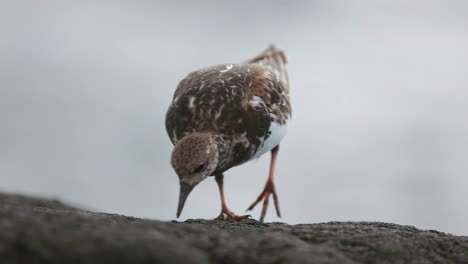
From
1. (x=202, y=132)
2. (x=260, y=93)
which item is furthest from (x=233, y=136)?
(x=260, y=93)

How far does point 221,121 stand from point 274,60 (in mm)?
2825

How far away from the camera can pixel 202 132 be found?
5.33 m

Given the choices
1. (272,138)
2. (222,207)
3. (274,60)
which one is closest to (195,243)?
(272,138)

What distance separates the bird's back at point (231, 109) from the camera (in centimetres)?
543

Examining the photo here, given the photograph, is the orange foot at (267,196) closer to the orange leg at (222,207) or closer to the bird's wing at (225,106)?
the orange leg at (222,207)

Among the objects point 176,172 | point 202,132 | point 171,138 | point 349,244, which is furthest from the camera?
point 171,138

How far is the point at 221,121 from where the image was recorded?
544 centimetres

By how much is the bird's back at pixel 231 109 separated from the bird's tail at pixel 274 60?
147cm

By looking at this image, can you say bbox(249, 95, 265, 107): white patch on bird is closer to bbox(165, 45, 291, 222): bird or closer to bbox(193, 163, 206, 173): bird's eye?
bbox(165, 45, 291, 222): bird

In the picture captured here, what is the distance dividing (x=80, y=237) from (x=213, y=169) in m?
2.62

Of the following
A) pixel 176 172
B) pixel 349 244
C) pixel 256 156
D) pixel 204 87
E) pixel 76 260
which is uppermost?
pixel 204 87

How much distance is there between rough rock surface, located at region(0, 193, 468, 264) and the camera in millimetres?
2508

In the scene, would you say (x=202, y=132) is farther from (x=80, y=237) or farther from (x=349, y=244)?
(x=80, y=237)

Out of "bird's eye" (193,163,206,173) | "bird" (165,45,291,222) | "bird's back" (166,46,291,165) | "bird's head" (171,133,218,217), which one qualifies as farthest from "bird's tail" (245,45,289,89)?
"bird's eye" (193,163,206,173)
